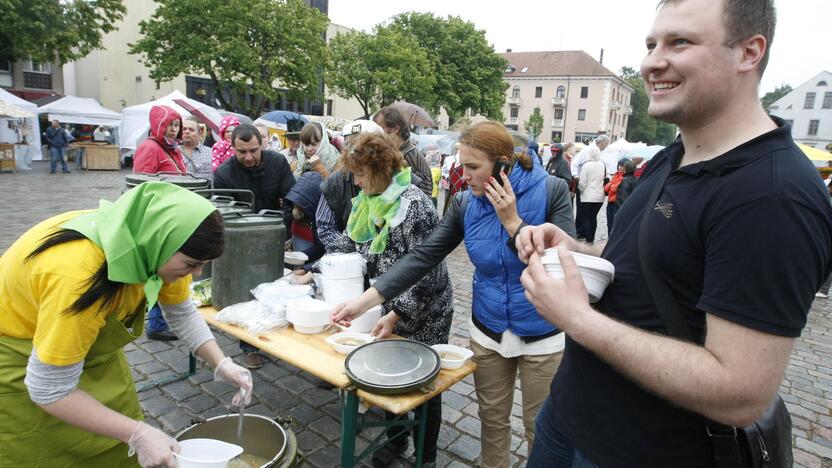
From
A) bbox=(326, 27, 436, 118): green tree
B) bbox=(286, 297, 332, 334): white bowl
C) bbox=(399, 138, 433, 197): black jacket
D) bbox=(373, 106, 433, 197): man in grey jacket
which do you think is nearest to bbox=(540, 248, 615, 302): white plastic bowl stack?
bbox=(286, 297, 332, 334): white bowl

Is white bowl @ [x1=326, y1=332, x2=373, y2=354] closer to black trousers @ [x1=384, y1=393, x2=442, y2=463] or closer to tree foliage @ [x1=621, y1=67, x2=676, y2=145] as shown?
black trousers @ [x1=384, y1=393, x2=442, y2=463]

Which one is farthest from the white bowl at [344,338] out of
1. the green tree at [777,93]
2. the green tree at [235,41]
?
the green tree at [777,93]

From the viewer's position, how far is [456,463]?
2.86 metres

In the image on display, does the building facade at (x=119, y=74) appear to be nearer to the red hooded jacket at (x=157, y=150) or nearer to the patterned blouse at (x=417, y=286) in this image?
the red hooded jacket at (x=157, y=150)

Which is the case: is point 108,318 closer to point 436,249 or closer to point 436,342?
point 436,249

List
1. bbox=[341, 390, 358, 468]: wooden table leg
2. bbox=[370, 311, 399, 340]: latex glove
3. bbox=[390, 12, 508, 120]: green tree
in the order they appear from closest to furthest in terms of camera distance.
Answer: bbox=[341, 390, 358, 468]: wooden table leg < bbox=[370, 311, 399, 340]: latex glove < bbox=[390, 12, 508, 120]: green tree

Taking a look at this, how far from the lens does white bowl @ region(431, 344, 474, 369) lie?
7.23 feet

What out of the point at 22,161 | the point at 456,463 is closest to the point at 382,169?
the point at 456,463

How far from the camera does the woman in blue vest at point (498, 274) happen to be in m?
2.22

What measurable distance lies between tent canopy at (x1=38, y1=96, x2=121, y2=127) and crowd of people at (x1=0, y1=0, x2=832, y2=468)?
2268cm

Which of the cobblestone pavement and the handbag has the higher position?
the handbag

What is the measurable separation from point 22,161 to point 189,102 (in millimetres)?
8357

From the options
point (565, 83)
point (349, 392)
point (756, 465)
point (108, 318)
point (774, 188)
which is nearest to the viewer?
point (774, 188)

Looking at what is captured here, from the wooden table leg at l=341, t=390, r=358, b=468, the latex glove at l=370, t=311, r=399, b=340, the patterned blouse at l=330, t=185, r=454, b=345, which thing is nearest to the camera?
the wooden table leg at l=341, t=390, r=358, b=468
